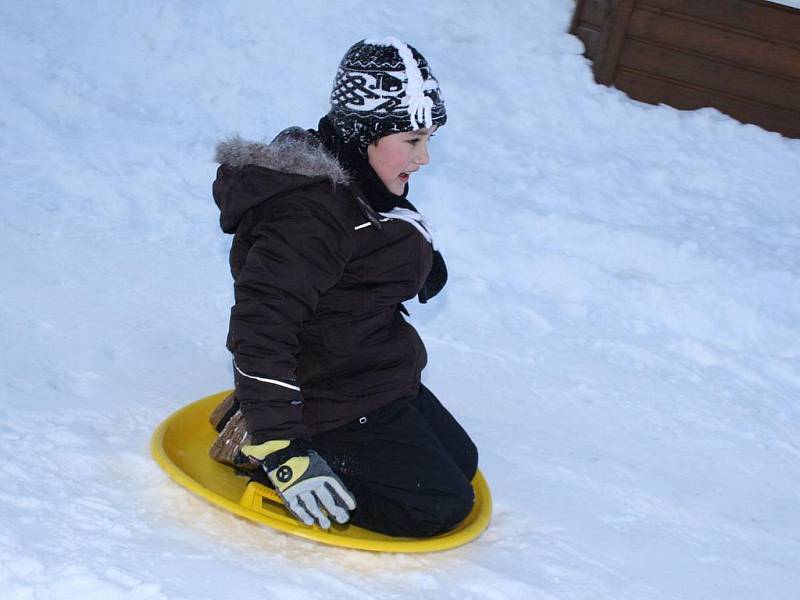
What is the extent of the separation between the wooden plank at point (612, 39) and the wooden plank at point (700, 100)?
0.26 ft

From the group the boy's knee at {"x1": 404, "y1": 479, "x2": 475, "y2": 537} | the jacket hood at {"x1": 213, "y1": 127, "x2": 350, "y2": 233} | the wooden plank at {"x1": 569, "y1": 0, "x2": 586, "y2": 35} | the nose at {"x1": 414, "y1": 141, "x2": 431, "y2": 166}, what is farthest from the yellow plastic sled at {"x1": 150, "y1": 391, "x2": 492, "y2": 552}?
the wooden plank at {"x1": 569, "y1": 0, "x2": 586, "y2": 35}

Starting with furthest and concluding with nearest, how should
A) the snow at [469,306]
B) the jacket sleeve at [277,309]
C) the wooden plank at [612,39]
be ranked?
the wooden plank at [612,39], the snow at [469,306], the jacket sleeve at [277,309]

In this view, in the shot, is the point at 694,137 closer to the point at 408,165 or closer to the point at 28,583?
the point at 408,165

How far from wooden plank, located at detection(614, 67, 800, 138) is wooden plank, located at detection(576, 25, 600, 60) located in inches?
9.7

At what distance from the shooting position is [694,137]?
20.7 feet

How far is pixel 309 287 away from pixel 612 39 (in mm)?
4907

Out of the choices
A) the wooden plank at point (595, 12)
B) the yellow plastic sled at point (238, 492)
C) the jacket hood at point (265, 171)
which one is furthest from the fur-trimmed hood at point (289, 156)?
the wooden plank at point (595, 12)

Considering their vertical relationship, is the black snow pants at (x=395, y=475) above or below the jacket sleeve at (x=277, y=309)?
below

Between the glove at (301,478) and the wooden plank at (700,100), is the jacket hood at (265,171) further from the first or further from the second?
the wooden plank at (700,100)

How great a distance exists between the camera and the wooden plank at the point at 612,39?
6605 mm

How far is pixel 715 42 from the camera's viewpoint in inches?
257

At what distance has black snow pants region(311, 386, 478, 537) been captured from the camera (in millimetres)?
2547

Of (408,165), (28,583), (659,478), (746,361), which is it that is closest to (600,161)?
(746,361)

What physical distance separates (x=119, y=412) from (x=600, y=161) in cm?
381
